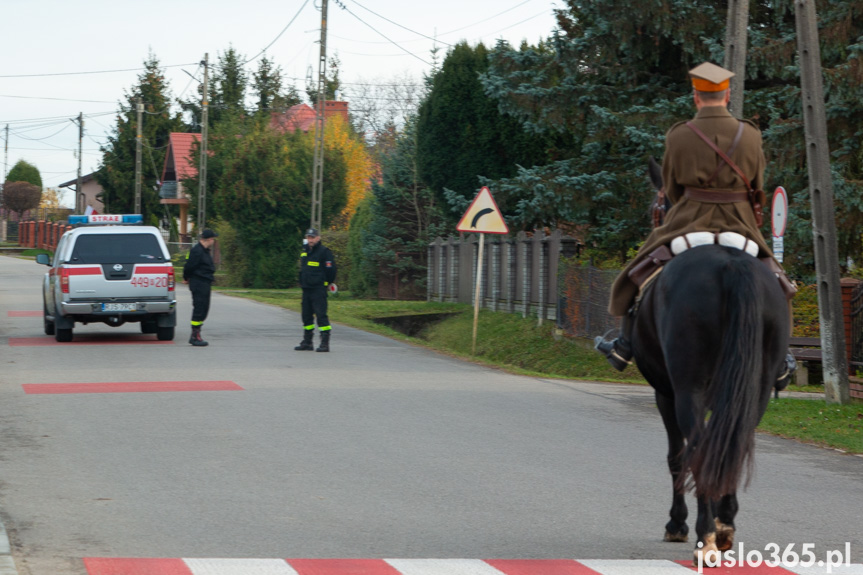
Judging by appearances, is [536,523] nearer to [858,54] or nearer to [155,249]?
[155,249]

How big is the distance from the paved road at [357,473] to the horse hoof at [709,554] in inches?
16.6

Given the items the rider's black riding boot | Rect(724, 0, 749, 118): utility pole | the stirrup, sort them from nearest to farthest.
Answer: the rider's black riding boot < the stirrup < Rect(724, 0, 749, 118): utility pole

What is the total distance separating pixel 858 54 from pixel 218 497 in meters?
17.2

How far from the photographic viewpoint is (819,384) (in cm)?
1905

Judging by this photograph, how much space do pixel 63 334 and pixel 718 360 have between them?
642 inches

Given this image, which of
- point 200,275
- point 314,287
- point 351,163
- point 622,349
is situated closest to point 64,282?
point 200,275

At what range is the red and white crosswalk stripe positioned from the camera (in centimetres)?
564

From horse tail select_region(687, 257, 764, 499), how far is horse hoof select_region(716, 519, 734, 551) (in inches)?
10.2

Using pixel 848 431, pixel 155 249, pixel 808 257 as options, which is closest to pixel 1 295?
pixel 155 249

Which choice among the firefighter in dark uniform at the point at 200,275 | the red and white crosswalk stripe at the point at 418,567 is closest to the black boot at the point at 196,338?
the firefighter in dark uniform at the point at 200,275

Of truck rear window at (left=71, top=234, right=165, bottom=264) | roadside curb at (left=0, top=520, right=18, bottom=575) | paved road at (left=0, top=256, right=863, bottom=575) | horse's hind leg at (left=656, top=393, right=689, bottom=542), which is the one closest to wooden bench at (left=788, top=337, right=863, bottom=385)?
paved road at (left=0, top=256, right=863, bottom=575)

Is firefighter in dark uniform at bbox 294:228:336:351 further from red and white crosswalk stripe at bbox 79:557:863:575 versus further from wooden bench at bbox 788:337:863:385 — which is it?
red and white crosswalk stripe at bbox 79:557:863:575

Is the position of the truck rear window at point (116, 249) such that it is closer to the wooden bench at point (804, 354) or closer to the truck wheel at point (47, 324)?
the truck wheel at point (47, 324)

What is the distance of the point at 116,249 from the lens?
20.2 m
